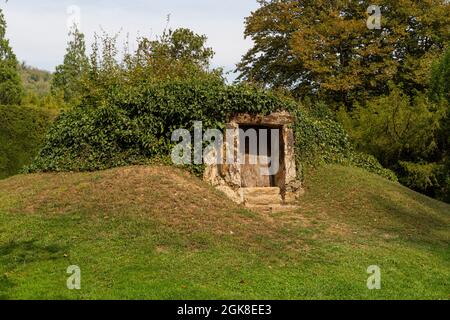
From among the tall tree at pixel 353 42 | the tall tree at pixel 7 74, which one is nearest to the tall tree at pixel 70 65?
the tall tree at pixel 7 74

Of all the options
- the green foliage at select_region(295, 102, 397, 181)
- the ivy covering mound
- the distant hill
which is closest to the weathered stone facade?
the ivy covering mound

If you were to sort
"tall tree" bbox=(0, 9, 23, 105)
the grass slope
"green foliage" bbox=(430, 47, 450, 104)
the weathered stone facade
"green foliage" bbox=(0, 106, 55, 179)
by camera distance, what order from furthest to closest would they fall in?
1. "tall tree" bbox=(0, 9, 23, 105)
2. "green foliage" bbox=(430, 47, 450, 104)
3. "green foliage" bbox=(0, 106, 55, 179)
4. the weathered stone facade
5. the grass slope

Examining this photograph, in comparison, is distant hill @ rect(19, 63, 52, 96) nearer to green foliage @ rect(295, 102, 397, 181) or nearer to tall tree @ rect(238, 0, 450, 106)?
tall tree @ rect(238, 0, 450, 106)

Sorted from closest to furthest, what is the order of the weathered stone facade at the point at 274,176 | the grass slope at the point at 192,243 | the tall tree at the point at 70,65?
the grass slope at the point at 192,243
the weathered stone facade at the point at 274,176
the tall tree at the point at 70,65

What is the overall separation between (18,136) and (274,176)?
368 inches

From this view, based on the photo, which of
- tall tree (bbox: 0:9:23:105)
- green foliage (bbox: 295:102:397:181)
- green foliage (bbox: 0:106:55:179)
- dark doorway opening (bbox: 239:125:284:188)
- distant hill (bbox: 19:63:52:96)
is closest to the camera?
dark doorway opening (bbox: 239:125:284:188)

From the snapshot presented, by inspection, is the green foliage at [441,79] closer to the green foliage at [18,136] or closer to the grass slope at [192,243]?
the grass slope at [192,243]

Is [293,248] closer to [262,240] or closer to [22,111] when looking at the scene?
[262,240]

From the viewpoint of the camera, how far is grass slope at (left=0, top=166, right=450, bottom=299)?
7570mm

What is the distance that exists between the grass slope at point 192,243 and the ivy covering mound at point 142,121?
890 mm

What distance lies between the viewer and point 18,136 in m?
17.5

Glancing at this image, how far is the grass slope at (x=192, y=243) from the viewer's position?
24.8 feet

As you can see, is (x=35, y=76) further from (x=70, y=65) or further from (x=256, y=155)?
(x=256, y=155)

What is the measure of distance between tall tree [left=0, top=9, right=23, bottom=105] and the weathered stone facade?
68.6 feet
